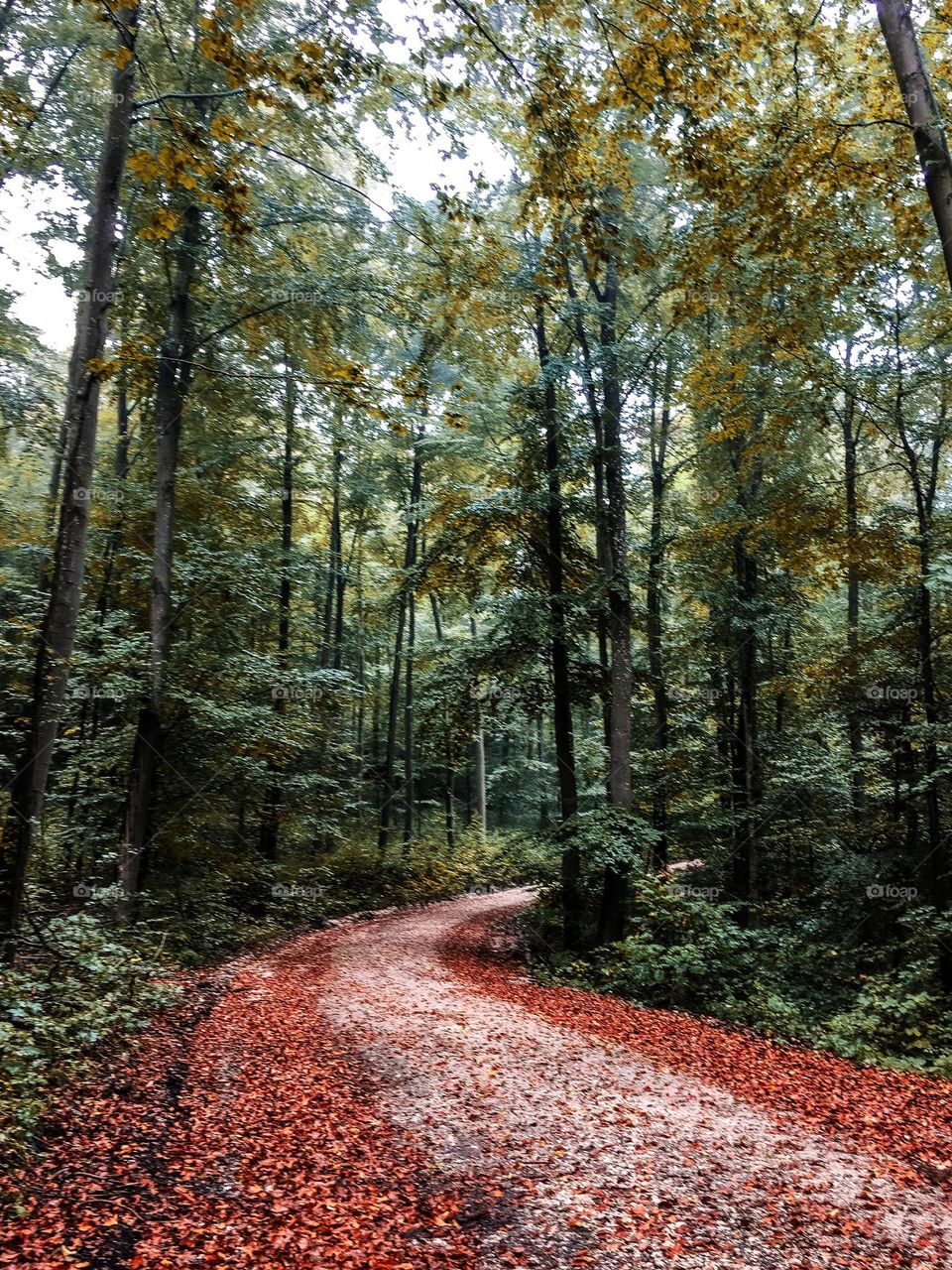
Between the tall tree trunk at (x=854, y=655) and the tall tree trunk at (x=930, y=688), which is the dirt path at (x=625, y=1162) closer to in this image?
the tall tree trunk at (x=930, y=688)

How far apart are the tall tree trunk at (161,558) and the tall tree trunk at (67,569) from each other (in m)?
3.29

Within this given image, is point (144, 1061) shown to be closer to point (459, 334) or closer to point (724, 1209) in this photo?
point (724, 1209)

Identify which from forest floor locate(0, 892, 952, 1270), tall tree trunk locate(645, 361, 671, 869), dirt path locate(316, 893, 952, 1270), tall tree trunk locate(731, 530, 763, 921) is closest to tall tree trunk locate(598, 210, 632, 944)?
tall tree trunk locate(645, 361, 671, 869)

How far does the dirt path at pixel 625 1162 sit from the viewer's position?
353 cm

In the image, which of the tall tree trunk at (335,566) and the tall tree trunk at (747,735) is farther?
the tall tree trunk at (335,566)

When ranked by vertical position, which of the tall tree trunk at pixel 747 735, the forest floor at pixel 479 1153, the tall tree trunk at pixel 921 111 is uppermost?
the tall tree trunk at pixel 921 111

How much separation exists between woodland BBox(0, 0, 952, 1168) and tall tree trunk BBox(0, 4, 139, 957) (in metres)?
0.03

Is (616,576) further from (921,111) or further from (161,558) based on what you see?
(921,111)

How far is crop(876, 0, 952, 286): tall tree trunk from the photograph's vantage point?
16.5ft

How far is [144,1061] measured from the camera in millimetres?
5816

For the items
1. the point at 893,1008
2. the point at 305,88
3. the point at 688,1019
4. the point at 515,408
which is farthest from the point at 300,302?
the point at 893,1008

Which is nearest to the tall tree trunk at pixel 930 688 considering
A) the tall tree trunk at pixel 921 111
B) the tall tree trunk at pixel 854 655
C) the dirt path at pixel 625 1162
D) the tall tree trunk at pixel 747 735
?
the tall tree trunk at pixel 854 655

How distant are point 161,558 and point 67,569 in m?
4.49

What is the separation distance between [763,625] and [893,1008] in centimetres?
633
